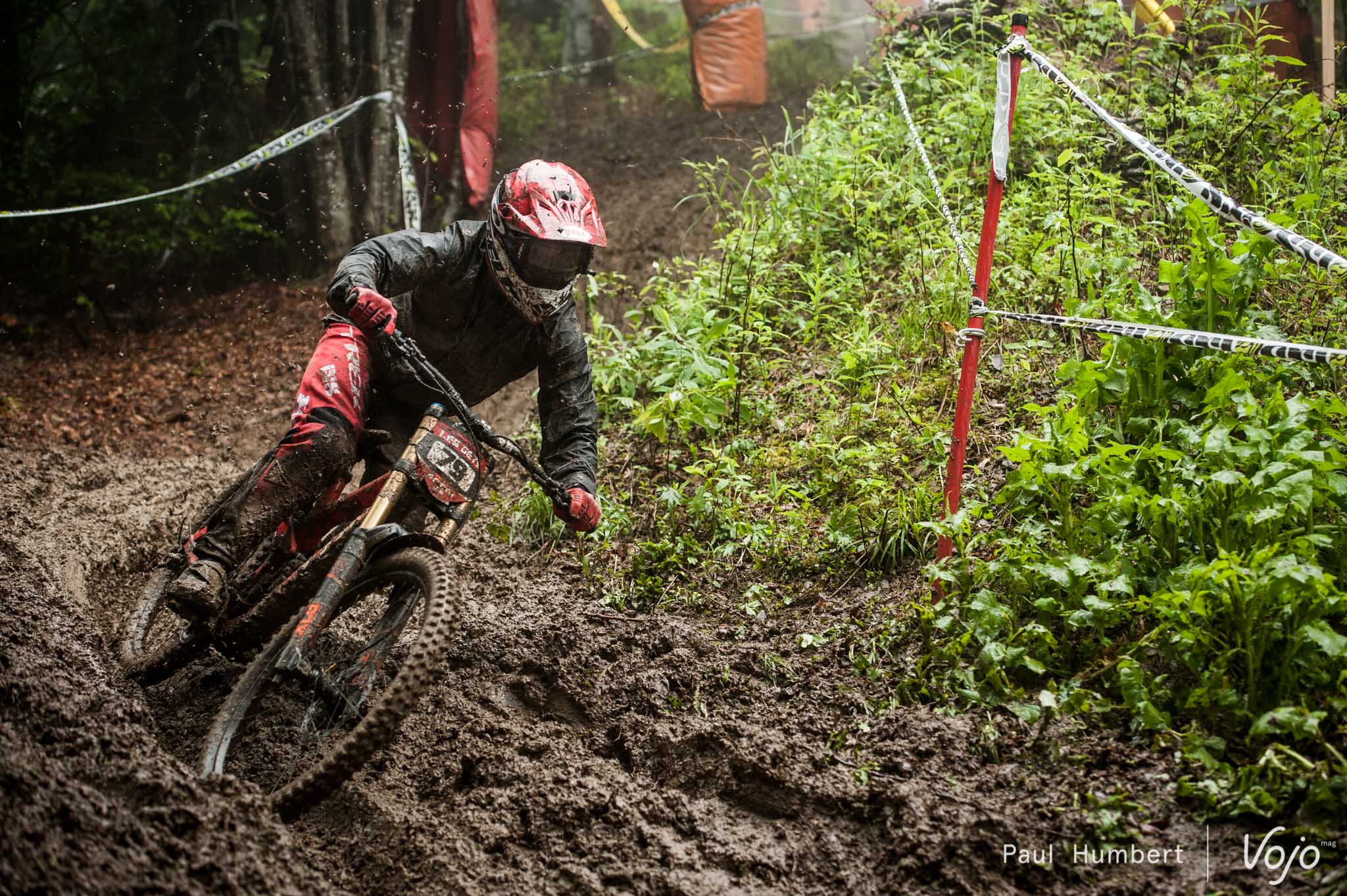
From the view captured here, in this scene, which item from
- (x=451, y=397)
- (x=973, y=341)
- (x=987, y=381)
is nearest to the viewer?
(x=451, y=397)

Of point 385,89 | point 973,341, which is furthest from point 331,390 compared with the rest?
point 385,89

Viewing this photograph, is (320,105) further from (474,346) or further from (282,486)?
(282,486)

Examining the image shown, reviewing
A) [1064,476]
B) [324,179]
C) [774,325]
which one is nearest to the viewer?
[1064,476]

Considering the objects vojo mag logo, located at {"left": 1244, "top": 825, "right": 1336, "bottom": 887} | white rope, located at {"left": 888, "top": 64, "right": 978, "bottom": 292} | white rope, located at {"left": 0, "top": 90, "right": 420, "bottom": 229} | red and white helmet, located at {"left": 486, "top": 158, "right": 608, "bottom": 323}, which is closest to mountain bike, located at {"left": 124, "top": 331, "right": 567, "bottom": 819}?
red and white helmet, located at {"left": 486, "top": 158, "right": 608, "bottom": 323}

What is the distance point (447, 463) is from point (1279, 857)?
108 inches

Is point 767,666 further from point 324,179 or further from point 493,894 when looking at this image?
point 324,179

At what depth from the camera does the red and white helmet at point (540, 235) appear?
3752 millimetres

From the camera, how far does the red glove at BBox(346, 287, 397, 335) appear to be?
11.0ft

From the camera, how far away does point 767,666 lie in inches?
147

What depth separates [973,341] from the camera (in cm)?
358

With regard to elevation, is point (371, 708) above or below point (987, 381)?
below

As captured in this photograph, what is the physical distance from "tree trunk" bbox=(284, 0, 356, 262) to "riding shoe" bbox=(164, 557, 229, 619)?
598 cm

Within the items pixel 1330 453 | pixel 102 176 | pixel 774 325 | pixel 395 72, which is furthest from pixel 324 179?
pixel 1330 453

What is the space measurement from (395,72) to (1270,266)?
7573 millimetres
